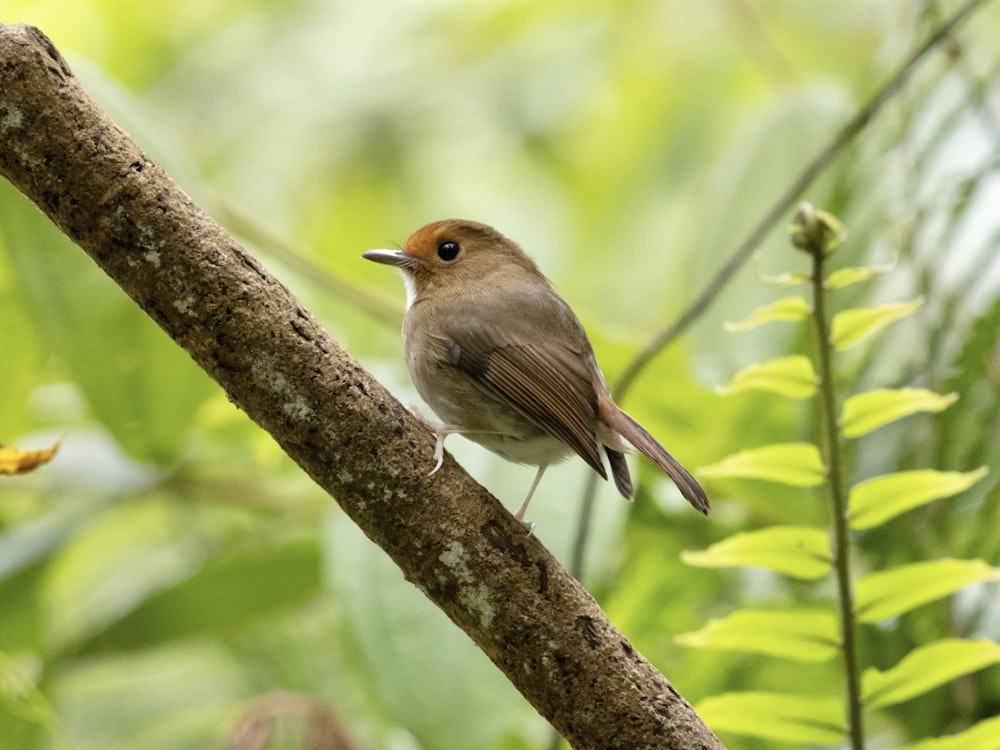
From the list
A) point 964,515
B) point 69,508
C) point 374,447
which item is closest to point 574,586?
point 374,447

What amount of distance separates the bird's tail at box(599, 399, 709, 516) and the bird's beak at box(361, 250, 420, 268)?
0.67 meters

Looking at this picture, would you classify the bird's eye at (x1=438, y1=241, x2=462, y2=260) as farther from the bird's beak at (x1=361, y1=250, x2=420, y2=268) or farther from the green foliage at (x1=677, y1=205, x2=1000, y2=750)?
the green foliage at (x1=677, y1=205, x2=1000, y2=750)

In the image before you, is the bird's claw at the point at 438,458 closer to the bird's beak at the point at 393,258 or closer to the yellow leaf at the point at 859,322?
the yellow leaf at the point at 859,322

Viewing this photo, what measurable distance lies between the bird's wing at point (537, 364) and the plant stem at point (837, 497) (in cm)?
40

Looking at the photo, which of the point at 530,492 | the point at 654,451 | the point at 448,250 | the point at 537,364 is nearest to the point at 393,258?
the point at 448,250

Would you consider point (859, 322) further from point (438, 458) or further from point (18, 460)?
point (18, 460)

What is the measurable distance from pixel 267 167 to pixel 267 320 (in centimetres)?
402

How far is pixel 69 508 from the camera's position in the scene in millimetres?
2977

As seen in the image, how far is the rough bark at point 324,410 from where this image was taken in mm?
1419

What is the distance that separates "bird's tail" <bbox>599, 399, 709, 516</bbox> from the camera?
189 cm

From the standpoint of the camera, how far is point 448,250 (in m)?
2.64

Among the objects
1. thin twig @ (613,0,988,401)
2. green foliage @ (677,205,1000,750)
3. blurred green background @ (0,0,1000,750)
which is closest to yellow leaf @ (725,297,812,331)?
green foliage @ (677,205,1000,750)

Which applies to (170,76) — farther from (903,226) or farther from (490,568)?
(490,568)

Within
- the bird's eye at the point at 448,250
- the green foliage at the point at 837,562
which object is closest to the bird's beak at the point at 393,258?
the bird's eye at the point at 448,250
